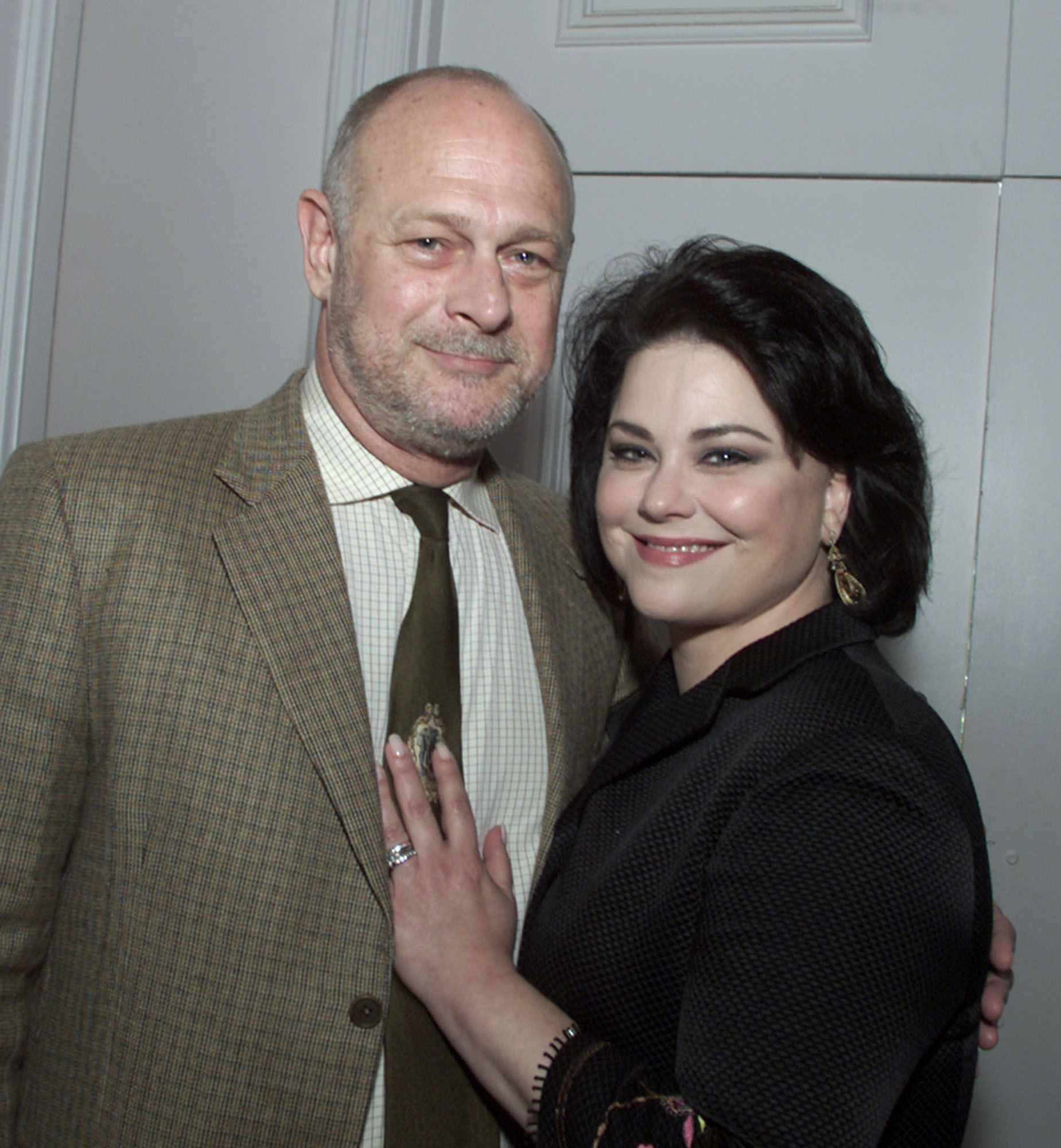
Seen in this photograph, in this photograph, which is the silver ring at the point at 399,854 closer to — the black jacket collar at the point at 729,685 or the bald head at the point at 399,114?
the black jacket collar at the point at 729,685

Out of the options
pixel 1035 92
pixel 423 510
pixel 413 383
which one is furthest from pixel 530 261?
pixel 1035 92

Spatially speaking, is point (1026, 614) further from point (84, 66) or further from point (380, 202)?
point (84, 66)

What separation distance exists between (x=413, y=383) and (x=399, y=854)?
52 centimetres

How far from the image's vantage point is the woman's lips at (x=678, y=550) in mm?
1266

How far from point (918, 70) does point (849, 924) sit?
1389mm

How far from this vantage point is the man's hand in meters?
1.29

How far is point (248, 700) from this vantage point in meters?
1.17

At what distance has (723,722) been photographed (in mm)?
1211

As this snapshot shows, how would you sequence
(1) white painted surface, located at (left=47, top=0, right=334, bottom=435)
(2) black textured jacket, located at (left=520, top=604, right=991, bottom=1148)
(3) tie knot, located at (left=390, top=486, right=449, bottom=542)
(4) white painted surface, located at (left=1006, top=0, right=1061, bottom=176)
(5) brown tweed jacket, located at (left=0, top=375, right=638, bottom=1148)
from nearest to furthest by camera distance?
(2) black textured jacket, located at (left=520, top=604, right=991, bottom=1148), (5) brown tweed jacket, located at (left=0, top=375, right=638, bottom=1148), (3) tie knot, located at (left=390, top=486, right=449, bottom=542), (4) white painted surface, located at (left=1006, top=0, right=1061, bottom=176), (1) white painted surface, located at (left=47, top=0, right=334, bottom=435)

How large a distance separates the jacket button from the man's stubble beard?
61 centimetres

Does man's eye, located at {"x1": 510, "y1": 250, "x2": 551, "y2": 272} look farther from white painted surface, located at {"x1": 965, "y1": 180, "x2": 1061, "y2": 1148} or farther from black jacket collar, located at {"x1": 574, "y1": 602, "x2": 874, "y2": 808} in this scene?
white painted surface, located at {"x1": 965, "y1": 180, "x2": 1061, "y2": 1148}

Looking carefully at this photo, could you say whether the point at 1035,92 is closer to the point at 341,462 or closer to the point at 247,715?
the point at 341,462

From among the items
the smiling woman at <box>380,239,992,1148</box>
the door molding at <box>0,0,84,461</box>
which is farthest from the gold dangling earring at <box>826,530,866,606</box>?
the door molding at <box>0,0,84,461</box>

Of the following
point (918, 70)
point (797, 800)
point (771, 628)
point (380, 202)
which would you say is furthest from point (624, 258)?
point (797, 800)
